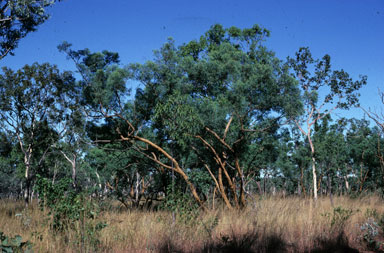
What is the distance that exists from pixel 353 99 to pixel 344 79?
1366 millimetres

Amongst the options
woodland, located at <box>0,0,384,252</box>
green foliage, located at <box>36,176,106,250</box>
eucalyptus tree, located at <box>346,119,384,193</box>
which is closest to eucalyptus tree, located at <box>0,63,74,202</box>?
woodland, located at <box>0,0,384,252</box>

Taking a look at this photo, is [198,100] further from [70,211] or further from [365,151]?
[365,151]

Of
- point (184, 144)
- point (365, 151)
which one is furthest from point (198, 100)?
point (365, 151)

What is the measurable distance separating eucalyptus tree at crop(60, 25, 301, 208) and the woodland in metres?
0.05

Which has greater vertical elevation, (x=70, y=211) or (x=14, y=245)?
(x=70, y=211)

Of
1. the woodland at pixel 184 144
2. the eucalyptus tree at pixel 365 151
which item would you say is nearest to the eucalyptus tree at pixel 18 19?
the woodland at pixel 184 144

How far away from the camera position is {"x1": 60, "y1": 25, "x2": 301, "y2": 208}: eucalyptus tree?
10.4 m

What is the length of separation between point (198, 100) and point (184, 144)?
1532mm

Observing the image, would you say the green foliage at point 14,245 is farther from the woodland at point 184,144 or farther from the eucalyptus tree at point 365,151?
the eucalyptus tree at point 365,151

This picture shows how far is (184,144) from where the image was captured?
10.5 metres

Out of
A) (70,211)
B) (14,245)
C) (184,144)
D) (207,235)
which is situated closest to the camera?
(14,245)

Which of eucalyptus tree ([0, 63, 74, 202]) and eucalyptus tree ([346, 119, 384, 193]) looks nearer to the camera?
eucalyptus tree ([0, 63, 74, 202])

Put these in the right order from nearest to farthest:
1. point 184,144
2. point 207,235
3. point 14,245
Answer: point 14,245 < point 207,235 < point 184,144

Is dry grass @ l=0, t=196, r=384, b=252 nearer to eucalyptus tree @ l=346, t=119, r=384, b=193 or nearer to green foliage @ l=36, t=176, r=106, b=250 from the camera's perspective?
green foliage @ l=36, t=176, r=106, b=250
